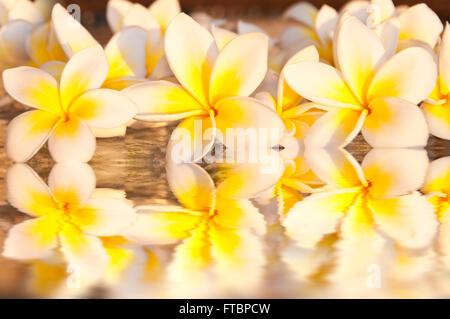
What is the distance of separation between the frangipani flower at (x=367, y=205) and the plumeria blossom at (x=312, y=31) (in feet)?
0.46

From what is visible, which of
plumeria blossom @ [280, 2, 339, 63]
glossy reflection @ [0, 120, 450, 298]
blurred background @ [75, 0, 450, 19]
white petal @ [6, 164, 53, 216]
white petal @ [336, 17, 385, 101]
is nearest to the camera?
glossy reflection @ [0, 120, 450, 298]

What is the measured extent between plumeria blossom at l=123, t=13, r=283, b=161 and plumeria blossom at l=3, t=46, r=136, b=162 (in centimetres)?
2

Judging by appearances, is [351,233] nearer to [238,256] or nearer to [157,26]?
[238,256]

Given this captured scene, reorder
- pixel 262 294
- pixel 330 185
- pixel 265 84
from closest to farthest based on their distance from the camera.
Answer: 1. pixel 262 294
2. pixel 330 185
3. pixel 265 84

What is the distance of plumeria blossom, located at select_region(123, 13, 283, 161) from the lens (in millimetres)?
395

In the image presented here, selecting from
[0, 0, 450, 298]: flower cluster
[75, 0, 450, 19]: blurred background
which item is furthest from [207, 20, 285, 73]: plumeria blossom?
[75, 0, 450, 19]: blurred background

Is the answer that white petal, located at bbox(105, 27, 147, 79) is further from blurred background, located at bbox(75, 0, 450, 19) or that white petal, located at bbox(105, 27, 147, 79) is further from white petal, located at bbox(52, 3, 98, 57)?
blurred background, located at bbox(75, 0, 450, 19)

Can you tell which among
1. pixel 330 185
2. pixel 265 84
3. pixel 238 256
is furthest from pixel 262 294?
pixel 265 84

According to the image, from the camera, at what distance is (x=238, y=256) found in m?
0.24

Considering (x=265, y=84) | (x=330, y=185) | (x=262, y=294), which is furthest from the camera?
(x=265, y=84)

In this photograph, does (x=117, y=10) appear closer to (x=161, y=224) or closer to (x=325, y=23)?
(x=325, y=23)

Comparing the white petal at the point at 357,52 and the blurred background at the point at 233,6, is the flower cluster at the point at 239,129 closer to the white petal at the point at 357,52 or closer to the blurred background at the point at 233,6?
the white petal at the point at 357,52

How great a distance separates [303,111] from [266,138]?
0.04 m

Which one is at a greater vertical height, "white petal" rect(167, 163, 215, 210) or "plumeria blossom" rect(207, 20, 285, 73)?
"plumeria blossom" rect(207, 20, 285, 73)
